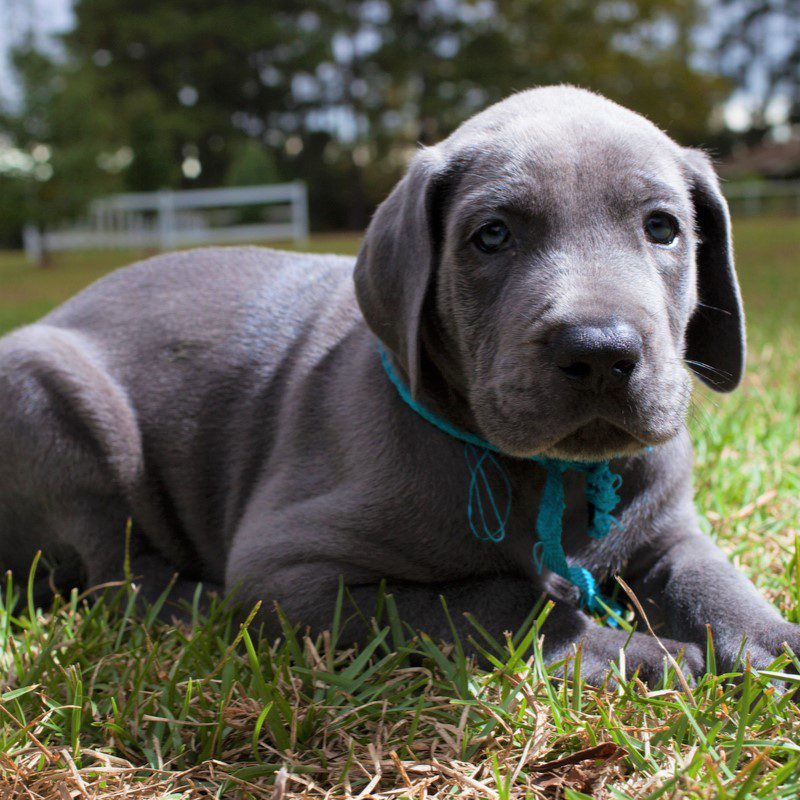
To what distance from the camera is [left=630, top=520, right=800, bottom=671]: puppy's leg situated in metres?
2.38

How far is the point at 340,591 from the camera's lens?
8.38 ft

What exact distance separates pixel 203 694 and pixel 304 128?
38373 millimetres

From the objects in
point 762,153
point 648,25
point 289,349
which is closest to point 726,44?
point 762,153

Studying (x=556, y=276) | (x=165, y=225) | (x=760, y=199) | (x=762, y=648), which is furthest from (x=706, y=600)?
(x=760, y=199)

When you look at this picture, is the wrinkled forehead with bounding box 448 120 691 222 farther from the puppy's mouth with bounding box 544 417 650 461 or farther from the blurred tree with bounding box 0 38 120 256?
the blurred tree with bounding box 0 38 120 256

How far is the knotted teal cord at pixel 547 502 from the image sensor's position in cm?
265

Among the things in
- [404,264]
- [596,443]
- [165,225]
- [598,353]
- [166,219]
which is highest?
[404,264]

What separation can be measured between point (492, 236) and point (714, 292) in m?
0.82

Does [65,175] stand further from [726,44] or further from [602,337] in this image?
[726,44]

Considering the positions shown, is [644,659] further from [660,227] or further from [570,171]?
[570,171]

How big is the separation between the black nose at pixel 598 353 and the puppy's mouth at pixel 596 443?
0.46 ft

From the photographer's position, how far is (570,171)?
2.48 m

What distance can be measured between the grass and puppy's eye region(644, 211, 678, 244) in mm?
1030

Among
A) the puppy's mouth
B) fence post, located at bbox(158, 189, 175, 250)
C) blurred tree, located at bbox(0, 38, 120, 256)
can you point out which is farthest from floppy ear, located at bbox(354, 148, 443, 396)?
fence post, located at bbox(158, 189, 175, 250)
